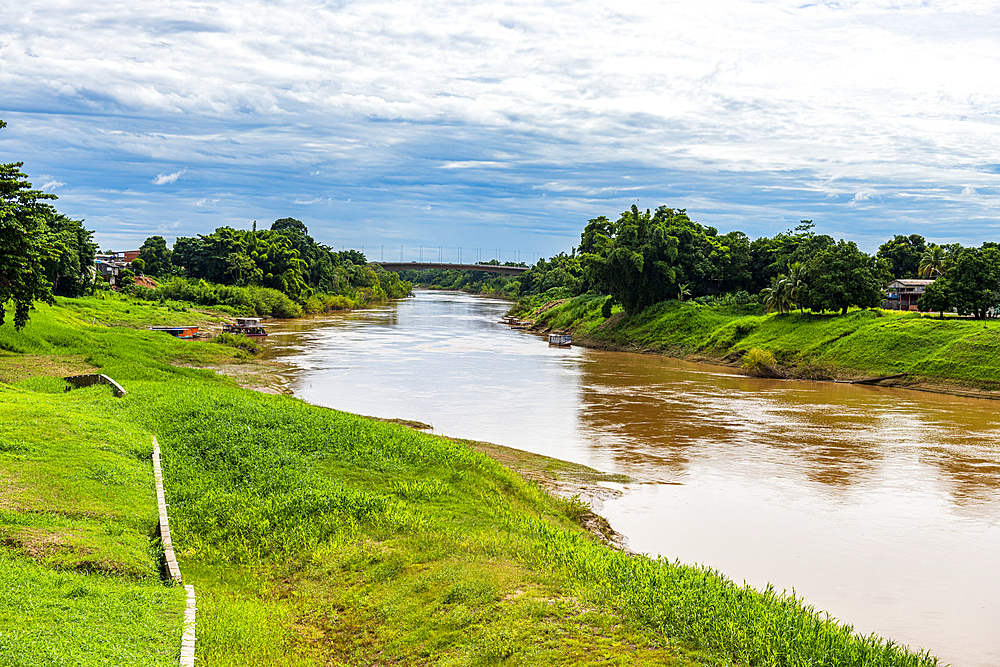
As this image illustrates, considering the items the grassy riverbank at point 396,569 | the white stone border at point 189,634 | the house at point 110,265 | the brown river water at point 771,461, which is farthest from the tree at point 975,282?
the house at point 110,265

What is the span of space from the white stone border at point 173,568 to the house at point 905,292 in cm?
7905

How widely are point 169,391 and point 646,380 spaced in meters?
33.8

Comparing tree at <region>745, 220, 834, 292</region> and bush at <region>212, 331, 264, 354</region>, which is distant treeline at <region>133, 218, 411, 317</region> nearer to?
bush at <region>212, 331, 264, 354</region>

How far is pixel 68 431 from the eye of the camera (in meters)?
15.9

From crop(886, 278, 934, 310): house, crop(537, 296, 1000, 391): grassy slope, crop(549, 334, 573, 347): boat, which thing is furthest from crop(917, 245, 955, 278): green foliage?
crop(549, 334, 573, 347): boat

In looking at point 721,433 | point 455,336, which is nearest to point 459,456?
point 721,433

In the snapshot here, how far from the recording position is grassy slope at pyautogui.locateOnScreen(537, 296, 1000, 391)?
47.0 m

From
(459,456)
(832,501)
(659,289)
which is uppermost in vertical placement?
(659,289)

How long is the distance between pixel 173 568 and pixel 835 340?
53322 mm

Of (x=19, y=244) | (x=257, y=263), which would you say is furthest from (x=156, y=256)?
(x=19, y=244)

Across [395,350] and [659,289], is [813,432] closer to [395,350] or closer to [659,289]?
[395,350]

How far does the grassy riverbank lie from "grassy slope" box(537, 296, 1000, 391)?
126ft

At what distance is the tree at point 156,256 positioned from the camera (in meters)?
120

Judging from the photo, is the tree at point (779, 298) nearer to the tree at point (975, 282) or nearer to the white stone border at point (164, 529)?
the tree at point (975, 282)
